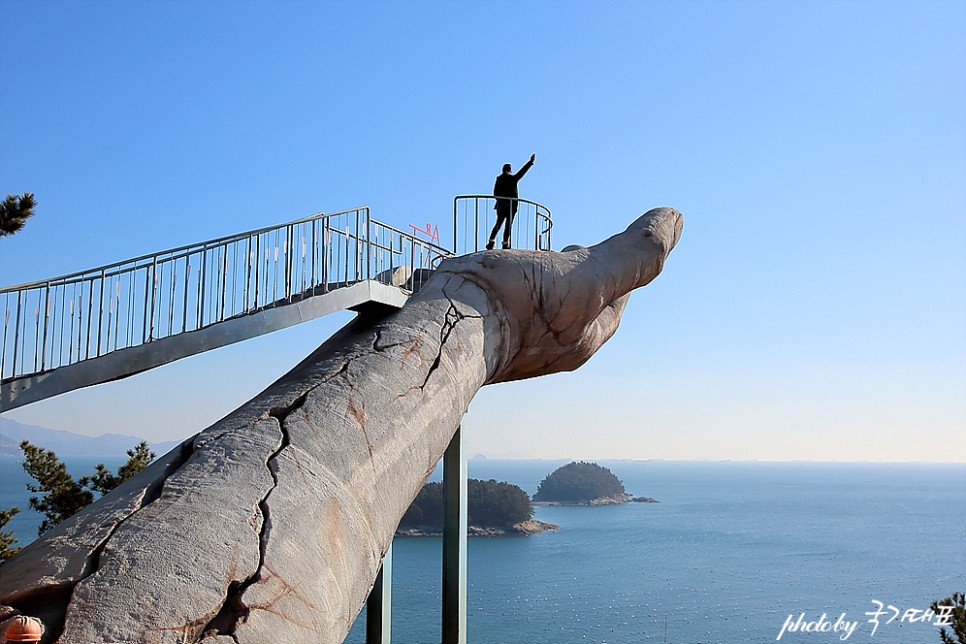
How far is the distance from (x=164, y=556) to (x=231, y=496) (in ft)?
2.27

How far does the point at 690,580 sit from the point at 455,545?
5596 centimetres

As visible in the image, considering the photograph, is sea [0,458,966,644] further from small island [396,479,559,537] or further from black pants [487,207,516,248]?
black pants [487,207,516,248]

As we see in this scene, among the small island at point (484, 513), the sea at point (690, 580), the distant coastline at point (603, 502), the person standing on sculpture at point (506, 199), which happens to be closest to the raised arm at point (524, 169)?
the person standing on sculpture at point (506, 199)

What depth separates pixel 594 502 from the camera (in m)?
128

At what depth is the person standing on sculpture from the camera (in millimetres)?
11742

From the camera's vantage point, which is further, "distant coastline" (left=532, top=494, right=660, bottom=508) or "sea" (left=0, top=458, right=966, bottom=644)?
"distant coastline" (left=532, top=494, right=660, bottom=508)

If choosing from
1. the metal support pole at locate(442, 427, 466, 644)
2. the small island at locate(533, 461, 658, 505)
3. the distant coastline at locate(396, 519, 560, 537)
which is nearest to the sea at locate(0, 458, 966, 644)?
the distant coastline at locate(396, 519, 560, 537)

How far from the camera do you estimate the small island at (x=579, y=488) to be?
12769cm

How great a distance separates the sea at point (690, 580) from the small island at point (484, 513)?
1.48 meters

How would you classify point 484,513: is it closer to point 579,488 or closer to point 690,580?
point 690,580

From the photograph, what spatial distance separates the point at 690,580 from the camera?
65.0 metres

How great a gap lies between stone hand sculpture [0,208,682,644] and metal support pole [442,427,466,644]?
Result: 3808 mm

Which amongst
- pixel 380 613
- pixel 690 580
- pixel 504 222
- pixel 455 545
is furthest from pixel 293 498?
pixel 690 580

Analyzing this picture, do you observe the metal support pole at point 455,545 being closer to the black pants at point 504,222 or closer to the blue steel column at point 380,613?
the blue steel column at point 380,613
